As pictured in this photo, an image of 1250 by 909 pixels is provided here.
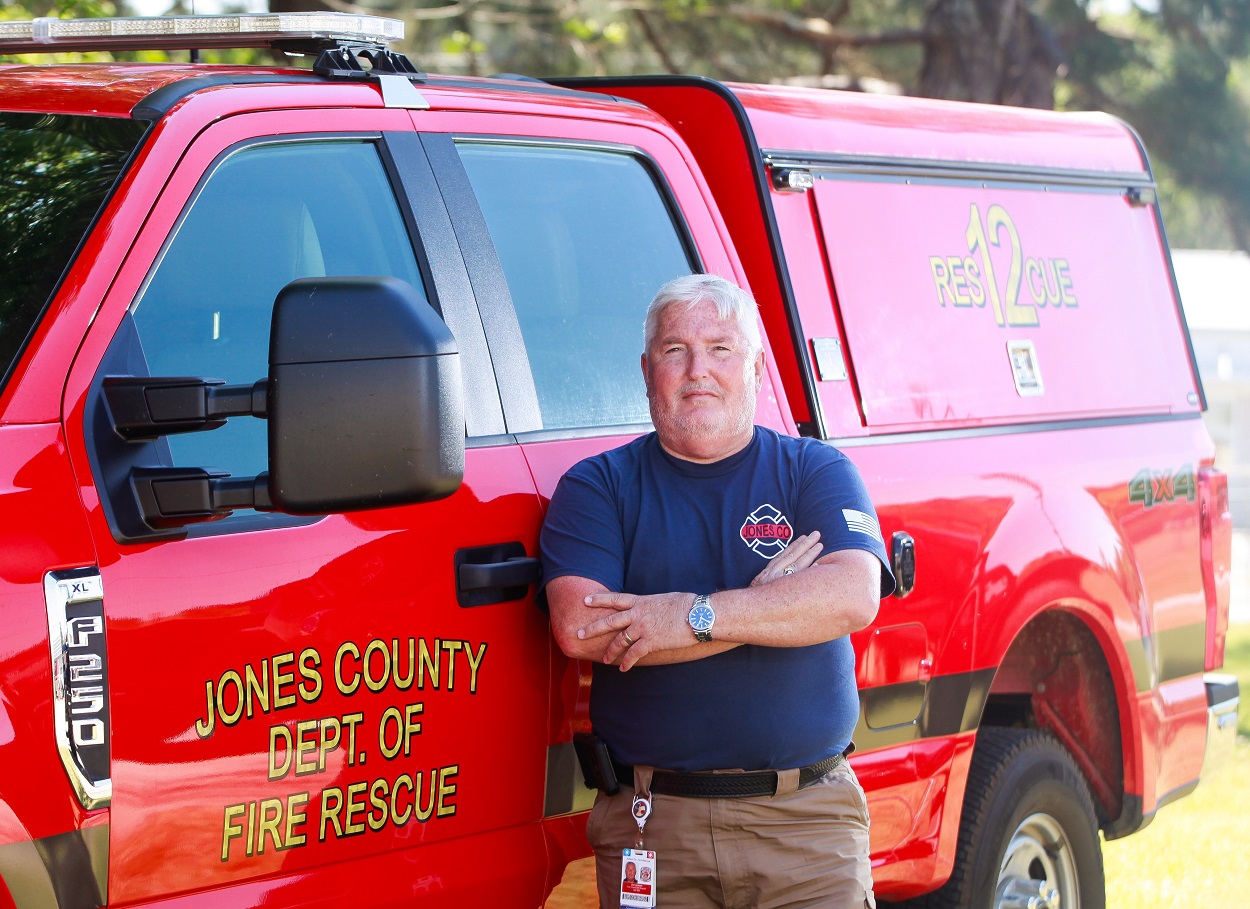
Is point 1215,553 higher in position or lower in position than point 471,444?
lower

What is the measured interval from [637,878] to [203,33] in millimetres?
1807

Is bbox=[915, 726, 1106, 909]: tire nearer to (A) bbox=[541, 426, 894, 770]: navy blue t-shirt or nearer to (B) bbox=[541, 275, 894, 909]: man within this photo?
(B) bbox=[541, 275, 894, 909]: man

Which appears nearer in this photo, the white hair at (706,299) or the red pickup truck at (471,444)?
the red pickup truck at (471,444)

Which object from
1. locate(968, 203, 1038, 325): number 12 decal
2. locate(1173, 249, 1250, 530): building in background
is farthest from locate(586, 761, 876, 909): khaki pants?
locate(1173, 249, 1250, 530): building in background

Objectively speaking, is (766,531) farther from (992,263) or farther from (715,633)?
(992,263)

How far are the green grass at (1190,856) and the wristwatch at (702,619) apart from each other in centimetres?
297

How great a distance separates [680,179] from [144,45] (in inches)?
46.0

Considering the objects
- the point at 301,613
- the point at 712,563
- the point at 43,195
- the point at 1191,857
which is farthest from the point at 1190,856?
the point at 43,195

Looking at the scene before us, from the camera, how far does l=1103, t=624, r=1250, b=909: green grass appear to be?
595 cm

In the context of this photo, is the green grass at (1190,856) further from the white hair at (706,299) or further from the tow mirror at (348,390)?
the tow mirror at (348,390)

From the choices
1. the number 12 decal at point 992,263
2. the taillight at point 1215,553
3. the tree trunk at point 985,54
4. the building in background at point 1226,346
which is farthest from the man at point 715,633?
the building in background at point 1226,346

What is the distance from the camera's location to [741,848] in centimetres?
317

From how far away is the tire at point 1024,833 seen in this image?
4223 millimetres

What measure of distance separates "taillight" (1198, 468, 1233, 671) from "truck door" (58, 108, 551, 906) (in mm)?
2649
